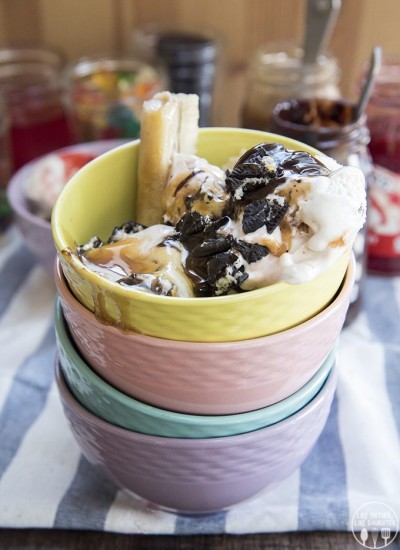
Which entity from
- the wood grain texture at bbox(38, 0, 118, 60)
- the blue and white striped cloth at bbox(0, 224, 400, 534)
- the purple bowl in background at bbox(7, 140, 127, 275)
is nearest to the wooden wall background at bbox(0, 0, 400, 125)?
the wood grain texture at bbox(38, 0, 118, 60)

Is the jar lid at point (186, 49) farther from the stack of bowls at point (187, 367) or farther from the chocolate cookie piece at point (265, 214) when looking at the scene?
the chocolate cookie piece at point (265, 214)

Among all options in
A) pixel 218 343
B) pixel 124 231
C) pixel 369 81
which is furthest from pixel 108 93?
pixel 218 343

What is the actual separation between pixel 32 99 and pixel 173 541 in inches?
26.9

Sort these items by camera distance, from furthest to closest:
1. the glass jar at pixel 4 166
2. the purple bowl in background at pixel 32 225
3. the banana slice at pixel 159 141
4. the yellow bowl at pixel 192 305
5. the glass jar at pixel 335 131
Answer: the glass jar at pixel 4 166 < the purple bowl in background at pixel 32 225 < the glass jar at pixel 335 131 < the banana slice at pixel 159 141 < the yellow bowl at pixel 192 305

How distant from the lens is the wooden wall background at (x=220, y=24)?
0.91 metres

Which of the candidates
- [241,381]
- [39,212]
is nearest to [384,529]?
[241,381]

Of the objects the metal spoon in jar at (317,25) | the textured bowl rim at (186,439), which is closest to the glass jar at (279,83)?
the metal spoon in jar at (317,25)

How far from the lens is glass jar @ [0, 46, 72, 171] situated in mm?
947

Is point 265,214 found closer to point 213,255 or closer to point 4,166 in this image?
point 213,255

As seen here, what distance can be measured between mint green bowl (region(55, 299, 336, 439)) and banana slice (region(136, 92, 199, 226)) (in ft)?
0.37

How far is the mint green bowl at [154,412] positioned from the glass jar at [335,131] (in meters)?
0.25

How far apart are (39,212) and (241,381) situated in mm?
443

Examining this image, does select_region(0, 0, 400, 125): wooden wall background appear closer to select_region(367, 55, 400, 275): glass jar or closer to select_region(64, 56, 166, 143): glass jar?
select_region(64, 56, 166, 143): glass jar

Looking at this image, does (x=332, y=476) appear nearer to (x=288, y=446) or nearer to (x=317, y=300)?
(x=288, y=446)
